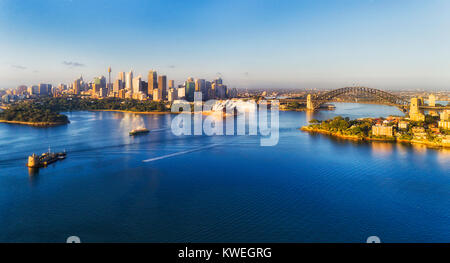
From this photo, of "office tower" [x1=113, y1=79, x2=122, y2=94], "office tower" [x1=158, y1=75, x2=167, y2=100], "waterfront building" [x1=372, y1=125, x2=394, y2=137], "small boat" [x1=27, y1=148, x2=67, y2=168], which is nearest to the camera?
"small boat" [x1=27, y1=148, x2=67, y2=168]

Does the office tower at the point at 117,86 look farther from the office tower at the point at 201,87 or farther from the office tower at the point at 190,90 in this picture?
the office tower at the point at 201,87

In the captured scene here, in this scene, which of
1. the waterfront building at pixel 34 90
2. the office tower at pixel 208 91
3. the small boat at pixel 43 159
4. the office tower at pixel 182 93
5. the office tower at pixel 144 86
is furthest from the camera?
the office tower at pixel 144 86

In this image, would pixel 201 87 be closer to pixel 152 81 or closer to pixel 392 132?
pixel 152 81

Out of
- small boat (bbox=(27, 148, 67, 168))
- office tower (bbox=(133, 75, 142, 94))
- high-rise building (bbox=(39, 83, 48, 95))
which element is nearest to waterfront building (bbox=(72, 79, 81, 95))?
high-rise building (bbox=(39, 83, 48, 95))

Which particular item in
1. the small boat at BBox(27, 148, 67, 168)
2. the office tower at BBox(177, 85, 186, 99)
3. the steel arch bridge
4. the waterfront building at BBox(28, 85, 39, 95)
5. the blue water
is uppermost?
the waterfront building at BBox(28, 85, 39, 95)

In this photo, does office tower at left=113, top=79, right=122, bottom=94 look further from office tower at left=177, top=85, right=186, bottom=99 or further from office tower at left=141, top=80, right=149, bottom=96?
office tower at left=177, top=85, right=186, bottom=99

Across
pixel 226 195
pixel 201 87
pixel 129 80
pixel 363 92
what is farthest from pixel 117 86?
pixel 226 195

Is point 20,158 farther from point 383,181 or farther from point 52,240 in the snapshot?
point 383,181

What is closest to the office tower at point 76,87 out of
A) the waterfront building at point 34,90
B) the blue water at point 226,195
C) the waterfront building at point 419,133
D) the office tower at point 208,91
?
the waterfront building at point 34,90

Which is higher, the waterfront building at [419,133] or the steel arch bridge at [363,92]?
the steel arch bridge at [363,92]
